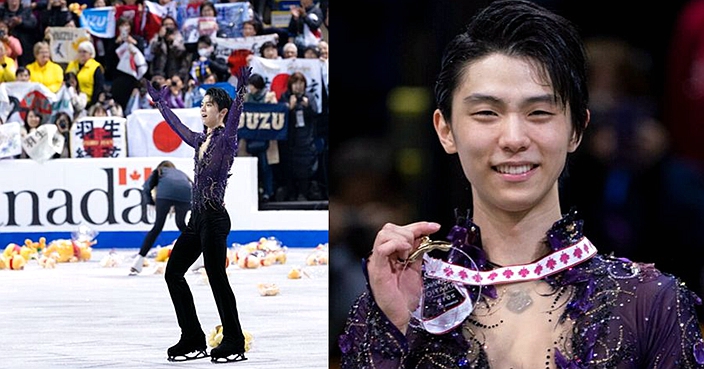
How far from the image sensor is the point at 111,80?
1332cm

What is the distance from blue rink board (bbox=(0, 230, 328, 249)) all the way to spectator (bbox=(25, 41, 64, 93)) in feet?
6.21

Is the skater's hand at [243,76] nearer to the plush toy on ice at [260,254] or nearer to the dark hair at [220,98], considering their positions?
the dark hair at [220,98]

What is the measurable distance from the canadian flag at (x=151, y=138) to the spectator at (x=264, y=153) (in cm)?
64

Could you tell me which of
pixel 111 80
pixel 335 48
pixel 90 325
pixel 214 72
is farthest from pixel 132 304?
pixel 335 48

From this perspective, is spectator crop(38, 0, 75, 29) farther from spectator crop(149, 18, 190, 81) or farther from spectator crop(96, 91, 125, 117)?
spectator crop(96, 91, 125, 117)


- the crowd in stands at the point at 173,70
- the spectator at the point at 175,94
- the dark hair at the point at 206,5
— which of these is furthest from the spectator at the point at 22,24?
the spectator at the point at 175,94

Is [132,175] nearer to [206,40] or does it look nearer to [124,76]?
[124,76]

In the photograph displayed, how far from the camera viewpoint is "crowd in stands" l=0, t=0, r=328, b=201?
11516 mm

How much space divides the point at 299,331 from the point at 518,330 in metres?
5.69

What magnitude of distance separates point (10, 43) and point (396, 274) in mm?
12440

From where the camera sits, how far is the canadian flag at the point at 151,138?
38.3 ft

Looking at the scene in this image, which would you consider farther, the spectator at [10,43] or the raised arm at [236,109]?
the spectator at [10,43]

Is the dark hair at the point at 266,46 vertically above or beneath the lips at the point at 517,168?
above

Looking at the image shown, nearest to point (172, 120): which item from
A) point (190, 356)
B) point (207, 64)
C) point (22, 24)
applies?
point (190, 356)
